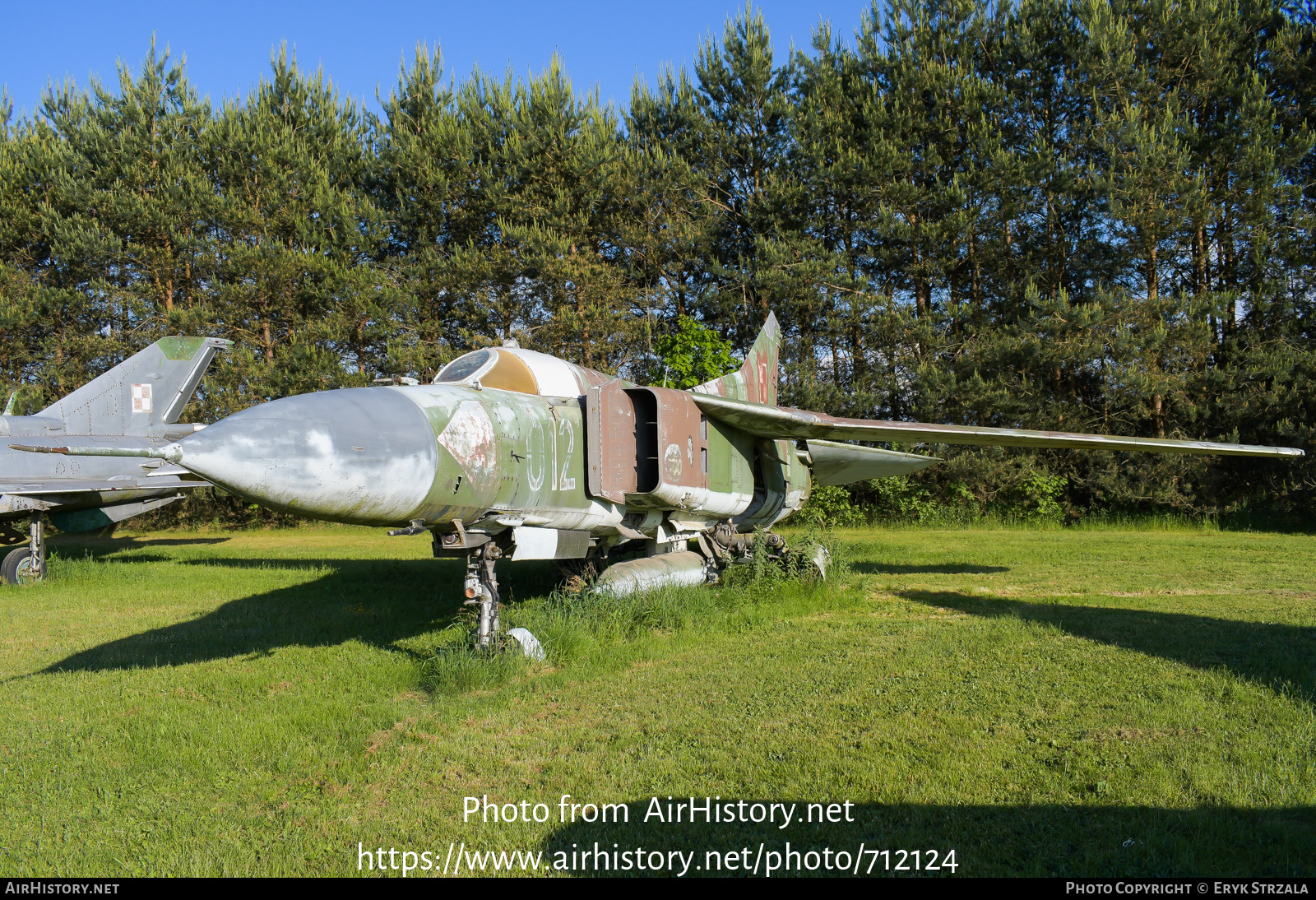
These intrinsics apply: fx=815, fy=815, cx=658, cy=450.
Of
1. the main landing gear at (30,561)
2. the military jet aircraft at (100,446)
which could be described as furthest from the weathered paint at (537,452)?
the main landing gear at (30,561)

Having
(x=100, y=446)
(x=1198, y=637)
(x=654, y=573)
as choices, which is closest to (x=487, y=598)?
(x=654, y=573)

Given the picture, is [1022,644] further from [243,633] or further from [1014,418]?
[1014,418]

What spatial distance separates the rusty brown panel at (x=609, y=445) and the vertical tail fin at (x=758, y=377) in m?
2.19

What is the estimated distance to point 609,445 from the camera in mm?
6887

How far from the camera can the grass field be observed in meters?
3.55

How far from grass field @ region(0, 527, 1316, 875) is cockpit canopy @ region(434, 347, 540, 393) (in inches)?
78.5

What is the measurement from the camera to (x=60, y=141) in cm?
2350

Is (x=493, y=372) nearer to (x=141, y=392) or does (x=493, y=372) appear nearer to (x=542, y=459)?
(x=542, y=459)

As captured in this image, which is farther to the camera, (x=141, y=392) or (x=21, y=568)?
(x=141, y=392)

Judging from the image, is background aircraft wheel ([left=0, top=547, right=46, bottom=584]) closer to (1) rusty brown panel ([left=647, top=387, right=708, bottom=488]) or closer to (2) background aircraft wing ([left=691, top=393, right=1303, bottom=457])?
(1) rusty brown panel ([left=647, top=387, right=708, bottom=488])

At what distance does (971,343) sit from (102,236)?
77.1ft

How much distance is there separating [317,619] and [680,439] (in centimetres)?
459

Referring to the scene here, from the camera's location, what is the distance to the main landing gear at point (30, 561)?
1206 cm

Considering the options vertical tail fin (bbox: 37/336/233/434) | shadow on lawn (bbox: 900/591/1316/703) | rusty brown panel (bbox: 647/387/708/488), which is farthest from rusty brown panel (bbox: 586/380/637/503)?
vertical tail fin (bbox: 37/336/233/434)
